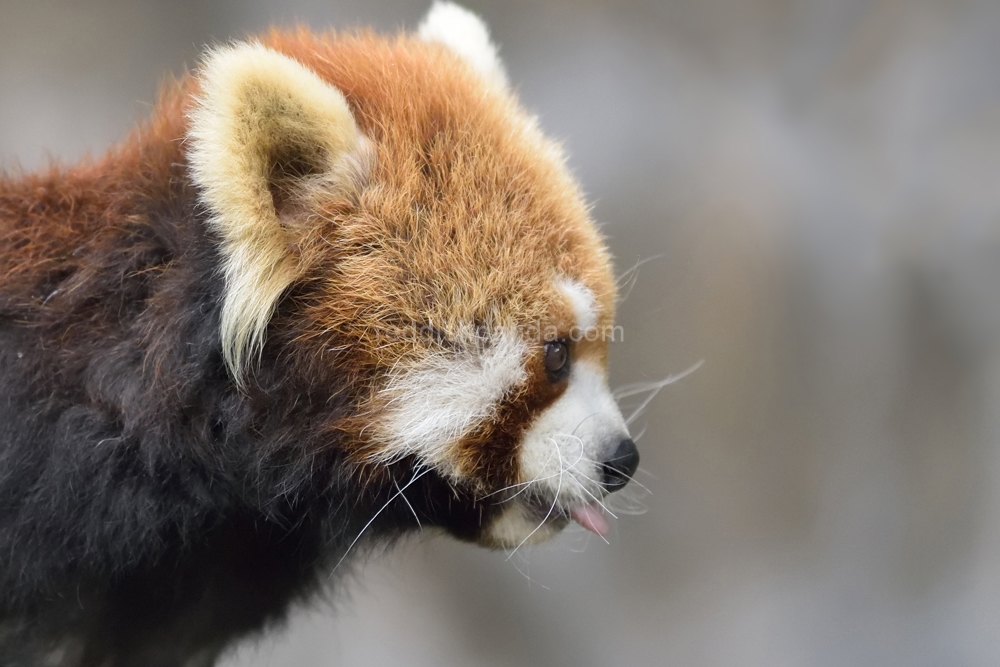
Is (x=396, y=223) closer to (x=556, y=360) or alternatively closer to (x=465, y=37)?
(x=556, y=360)

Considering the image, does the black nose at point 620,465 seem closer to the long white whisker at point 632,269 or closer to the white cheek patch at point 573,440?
the white cheek patch at point 573,440

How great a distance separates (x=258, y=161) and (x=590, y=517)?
0.68 metres

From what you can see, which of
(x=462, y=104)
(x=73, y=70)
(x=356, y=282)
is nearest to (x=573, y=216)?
(x=462, y=104)

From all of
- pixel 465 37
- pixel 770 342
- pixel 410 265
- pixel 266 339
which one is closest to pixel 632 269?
pixel 770 342

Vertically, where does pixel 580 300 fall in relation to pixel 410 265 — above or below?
above

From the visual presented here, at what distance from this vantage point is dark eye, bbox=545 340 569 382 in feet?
3.09

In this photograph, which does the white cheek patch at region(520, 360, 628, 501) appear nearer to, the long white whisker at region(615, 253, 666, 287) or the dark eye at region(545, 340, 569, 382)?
the dark eye at region(545, 340, 569, 382)

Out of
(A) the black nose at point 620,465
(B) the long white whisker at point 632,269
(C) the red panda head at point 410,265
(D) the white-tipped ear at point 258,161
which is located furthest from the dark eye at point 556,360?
(B) the long white whisker at point 632,269

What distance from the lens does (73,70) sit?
135 centimetres

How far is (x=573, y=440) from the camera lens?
970 mm

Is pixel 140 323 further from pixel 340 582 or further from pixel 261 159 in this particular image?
pixel 340 582

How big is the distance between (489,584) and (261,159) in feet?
4.29

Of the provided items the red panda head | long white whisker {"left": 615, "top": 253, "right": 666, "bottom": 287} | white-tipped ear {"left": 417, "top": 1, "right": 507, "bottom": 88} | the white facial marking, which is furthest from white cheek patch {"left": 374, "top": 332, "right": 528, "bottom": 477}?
long white whisker {"left": 615, "top": 253, "right": 666, "bottom": 287}

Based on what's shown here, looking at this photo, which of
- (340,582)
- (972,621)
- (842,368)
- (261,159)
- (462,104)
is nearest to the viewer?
(261,159)
